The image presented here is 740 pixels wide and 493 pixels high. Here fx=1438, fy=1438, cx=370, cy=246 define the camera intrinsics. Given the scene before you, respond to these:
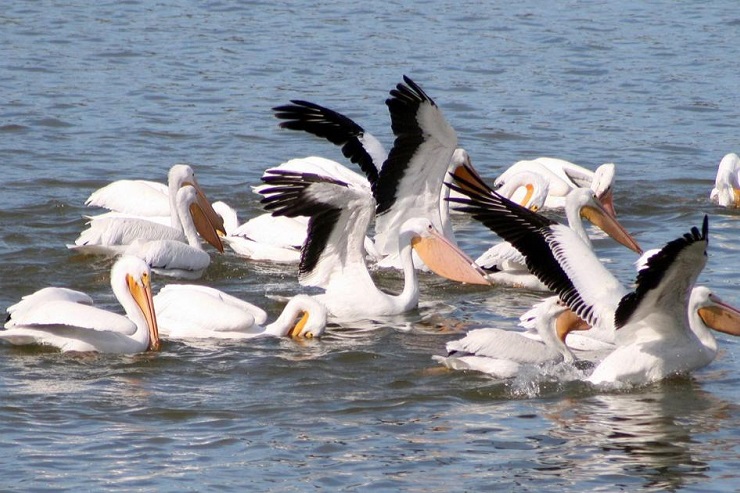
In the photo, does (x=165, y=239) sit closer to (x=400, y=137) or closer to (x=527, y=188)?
(x=400, y=137)

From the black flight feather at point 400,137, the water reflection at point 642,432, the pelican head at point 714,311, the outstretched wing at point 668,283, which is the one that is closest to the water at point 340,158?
the water reflection at point 642,432

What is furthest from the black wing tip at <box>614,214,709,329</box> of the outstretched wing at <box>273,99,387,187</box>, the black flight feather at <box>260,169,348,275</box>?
the outstretched wing at <box>273,99,387,187</box>

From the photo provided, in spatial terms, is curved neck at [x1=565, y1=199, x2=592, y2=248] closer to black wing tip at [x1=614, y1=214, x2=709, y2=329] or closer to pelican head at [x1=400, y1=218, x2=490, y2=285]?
pelican head at [x1=400, y1=218, x2=490, y2=285]

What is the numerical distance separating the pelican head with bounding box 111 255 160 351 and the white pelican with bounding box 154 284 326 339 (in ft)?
0.71

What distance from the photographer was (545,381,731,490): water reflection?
522cm

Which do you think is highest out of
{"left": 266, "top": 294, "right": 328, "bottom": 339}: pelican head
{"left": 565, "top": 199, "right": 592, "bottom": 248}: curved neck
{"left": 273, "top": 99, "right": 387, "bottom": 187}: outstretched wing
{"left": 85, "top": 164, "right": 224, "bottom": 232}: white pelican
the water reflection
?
{"left": 273, "top": 99, "right": 387, "bottom": 187}: outstretched wing

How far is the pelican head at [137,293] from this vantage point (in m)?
6.55

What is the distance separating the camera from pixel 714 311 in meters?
6.55

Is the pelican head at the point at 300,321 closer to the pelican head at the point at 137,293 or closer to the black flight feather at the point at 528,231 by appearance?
the pelican head at the point at 137,293

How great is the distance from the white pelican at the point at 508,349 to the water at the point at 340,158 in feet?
0.25

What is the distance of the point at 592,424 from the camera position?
5734mm

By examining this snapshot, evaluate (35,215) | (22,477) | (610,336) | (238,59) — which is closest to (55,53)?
(238,59)

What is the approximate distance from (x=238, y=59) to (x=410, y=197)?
6.45 metres

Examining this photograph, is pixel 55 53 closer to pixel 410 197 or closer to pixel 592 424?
pixel 410 197
